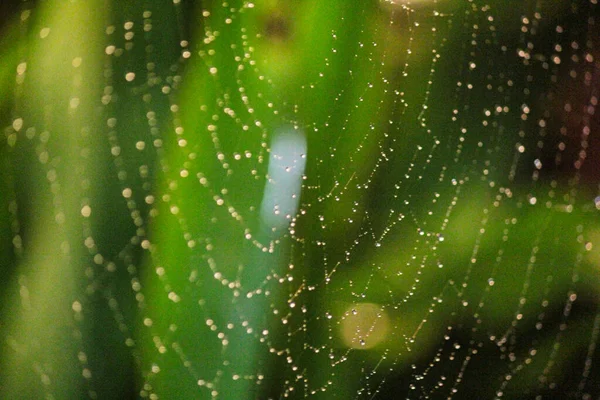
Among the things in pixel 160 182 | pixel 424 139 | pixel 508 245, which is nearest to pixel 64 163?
pixel 160 182

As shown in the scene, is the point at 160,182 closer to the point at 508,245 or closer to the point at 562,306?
the point at 508,245

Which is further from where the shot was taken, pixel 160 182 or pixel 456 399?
pixel 456 399

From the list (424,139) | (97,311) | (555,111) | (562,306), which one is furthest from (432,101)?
(97,311)

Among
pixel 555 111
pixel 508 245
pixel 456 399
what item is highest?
pixel 555 111

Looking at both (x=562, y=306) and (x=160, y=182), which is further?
(x=562, y=306)

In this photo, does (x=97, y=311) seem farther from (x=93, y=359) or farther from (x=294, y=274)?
(x=294, y=274)

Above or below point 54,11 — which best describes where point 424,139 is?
below
